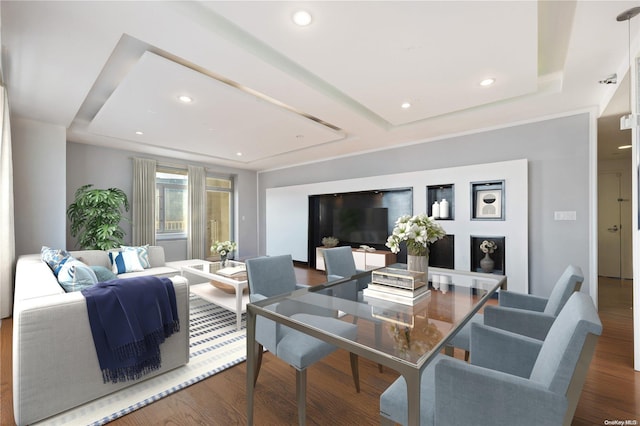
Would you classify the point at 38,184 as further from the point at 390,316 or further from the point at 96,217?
the point at 390,316

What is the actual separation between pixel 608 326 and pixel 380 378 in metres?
2.87

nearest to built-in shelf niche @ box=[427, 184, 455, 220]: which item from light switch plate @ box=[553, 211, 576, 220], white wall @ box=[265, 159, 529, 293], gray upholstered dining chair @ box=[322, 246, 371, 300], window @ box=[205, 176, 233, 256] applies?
white wall @ box=[265, 159, 529, 293]

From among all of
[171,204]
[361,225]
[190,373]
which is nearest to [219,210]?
[171,204]

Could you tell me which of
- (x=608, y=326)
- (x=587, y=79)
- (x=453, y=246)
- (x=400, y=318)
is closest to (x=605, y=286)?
(x=608, y=326)

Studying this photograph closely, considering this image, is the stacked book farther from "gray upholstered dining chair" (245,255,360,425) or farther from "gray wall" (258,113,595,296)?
"gray wall" (258,113,595,296)

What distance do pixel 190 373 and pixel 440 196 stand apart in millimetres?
4114

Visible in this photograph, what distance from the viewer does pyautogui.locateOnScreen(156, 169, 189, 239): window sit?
609 centimetres

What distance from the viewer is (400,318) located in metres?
1.35

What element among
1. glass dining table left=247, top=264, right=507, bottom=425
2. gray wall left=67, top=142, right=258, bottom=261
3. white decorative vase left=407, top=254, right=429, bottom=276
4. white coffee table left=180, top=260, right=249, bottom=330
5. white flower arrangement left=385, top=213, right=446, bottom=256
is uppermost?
gray wall left=67, top=142, right=258, bottom=261

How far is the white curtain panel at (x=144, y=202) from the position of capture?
553 centimetres

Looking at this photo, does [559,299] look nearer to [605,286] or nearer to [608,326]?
[608,326]

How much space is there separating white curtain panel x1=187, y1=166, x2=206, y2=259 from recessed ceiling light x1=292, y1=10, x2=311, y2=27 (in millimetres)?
5230

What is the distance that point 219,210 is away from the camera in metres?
7.19

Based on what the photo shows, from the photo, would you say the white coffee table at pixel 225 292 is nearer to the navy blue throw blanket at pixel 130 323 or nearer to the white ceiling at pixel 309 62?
the navy blue throw blanket at pixel 130 323
